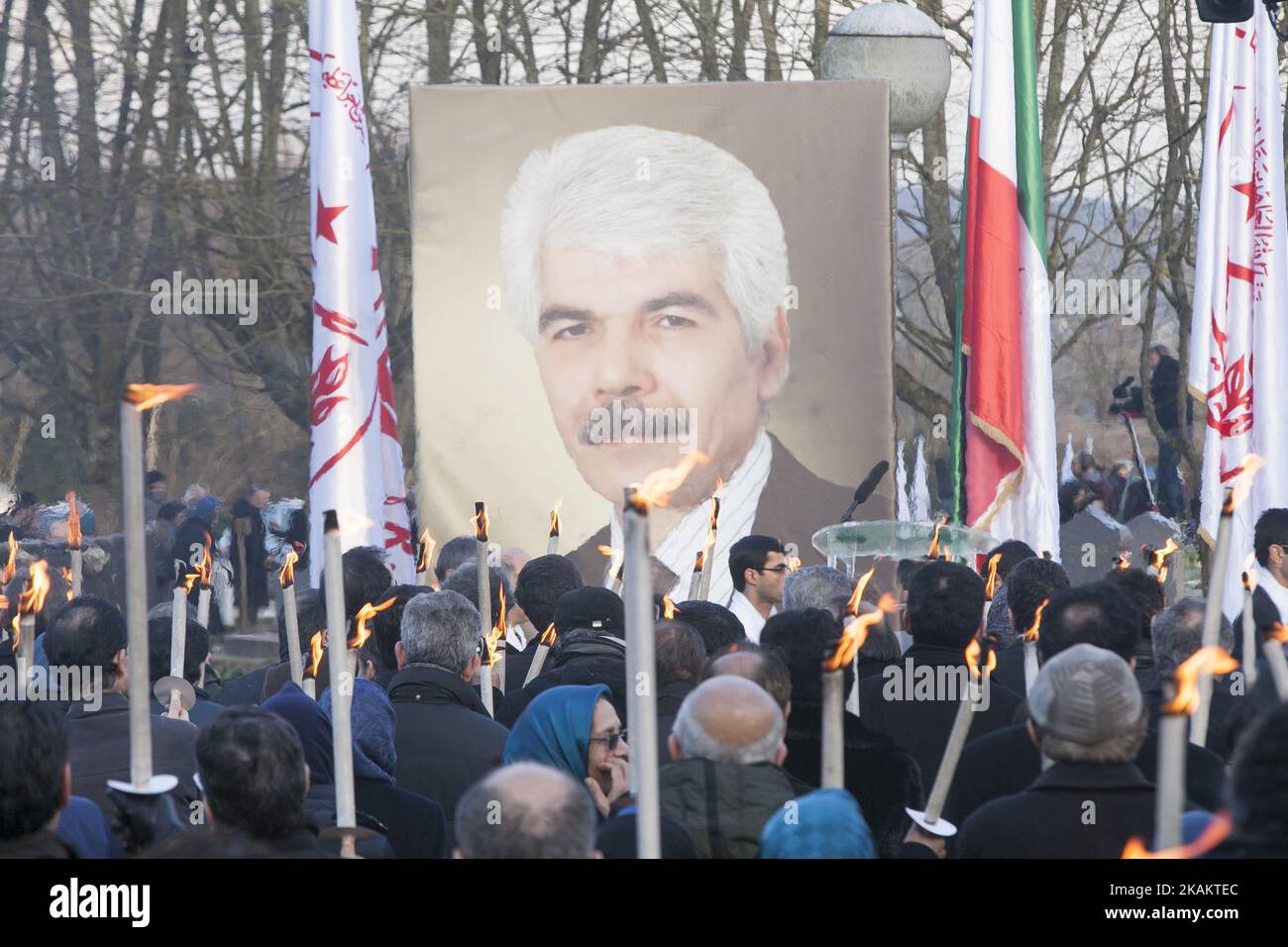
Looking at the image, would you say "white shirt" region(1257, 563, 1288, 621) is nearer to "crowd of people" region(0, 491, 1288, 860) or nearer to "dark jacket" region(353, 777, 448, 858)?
"crowd of people" region(0, 491, 1288, 860)

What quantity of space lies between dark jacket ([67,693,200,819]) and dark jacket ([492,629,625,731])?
1.01 meters

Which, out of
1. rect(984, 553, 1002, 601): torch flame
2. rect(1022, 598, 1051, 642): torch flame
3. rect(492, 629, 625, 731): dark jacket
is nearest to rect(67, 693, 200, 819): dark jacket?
rect(492, 629, 625, 731): dark jacket

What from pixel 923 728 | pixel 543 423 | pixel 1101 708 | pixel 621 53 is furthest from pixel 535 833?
pixel 621 53

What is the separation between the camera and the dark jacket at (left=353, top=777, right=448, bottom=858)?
14.6 ft

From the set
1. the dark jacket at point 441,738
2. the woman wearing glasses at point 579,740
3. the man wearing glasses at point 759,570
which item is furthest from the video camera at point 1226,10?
the woman wearing glasses at point 579,740

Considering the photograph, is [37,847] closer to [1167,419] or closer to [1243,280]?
[1243,280]

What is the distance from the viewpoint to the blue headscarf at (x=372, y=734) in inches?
179

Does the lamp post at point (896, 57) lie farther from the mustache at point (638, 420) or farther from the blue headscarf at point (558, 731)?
the blue headscarf at point (558, 731)

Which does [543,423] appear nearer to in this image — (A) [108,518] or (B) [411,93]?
(B) [411,93]

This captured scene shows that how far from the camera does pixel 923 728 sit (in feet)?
17.6

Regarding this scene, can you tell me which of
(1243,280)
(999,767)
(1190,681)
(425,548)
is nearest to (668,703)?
(999,767)

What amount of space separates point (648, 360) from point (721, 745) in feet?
22.8

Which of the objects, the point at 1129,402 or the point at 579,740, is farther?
the point at 1129,402

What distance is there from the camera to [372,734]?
4.64m
